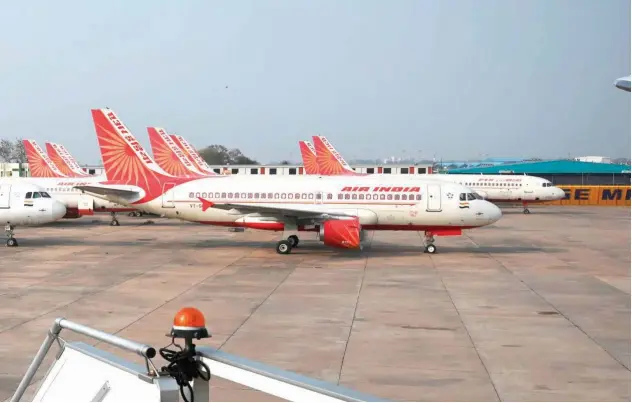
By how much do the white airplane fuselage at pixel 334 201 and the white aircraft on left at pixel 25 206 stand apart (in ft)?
8.82

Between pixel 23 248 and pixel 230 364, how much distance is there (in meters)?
29.2

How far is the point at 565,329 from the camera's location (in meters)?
15.0

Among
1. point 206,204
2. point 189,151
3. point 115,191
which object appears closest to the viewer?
point 206,204

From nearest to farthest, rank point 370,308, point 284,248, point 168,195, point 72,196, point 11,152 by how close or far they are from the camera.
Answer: point 370,308 < point 284,248 < point 168,195 < point 72,196 < point 11,152

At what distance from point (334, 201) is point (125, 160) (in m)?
9.97

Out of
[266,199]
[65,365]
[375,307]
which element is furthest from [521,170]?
[65,365]

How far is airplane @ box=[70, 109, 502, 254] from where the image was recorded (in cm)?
2817

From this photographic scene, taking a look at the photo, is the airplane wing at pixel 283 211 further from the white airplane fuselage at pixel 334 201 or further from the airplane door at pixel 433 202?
the airplane door at pixel 433 202

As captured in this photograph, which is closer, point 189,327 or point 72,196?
point 189,327

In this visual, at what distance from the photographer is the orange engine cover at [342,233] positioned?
26.7m

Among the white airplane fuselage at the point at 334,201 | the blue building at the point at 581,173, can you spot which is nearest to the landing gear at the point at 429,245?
the white airplane fuselage at the point at 334,201

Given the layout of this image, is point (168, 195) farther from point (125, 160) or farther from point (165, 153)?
point (165, 153)

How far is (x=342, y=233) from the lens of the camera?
87.7 ft

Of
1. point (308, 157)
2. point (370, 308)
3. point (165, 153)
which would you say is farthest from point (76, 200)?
point (370, 308)
